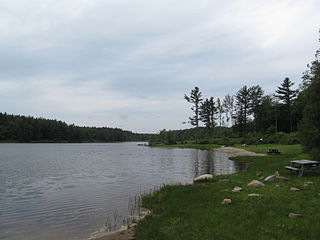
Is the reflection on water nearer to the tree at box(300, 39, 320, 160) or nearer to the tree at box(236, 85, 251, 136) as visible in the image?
the tree at box(300, 39, 320, 160)

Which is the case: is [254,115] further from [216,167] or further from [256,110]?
[216,167]

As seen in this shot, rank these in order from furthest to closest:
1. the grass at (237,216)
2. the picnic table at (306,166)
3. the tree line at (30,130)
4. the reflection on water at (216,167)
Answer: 1. the tree line at (30,130)
2. the reflection on water at (216,167)
3. the picnic table at (306,166)
4. the grass at (237,216)

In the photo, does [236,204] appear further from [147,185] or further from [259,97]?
Result: [259,97]

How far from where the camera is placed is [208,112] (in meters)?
101

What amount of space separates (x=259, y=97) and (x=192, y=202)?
300 feet

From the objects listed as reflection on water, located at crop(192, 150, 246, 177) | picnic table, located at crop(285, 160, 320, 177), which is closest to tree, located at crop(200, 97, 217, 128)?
reflection on water, located at crop(192, 150, 246, 177)

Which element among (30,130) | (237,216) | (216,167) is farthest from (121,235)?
(30,130)

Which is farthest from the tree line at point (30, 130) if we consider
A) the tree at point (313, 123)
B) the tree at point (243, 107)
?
the tree at point (313, 123)

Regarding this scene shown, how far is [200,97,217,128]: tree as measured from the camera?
A: 99.2 meters

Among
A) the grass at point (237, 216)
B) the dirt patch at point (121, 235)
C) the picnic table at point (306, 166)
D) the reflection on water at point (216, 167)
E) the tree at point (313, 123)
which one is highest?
the tree at point (313, 123)

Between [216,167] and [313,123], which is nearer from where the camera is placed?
[313,123]

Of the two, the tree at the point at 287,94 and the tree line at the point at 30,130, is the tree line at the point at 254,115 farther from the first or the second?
the tree line at the point at 30,130

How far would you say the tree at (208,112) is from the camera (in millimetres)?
99219

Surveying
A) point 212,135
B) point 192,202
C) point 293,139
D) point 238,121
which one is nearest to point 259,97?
point 238,121
